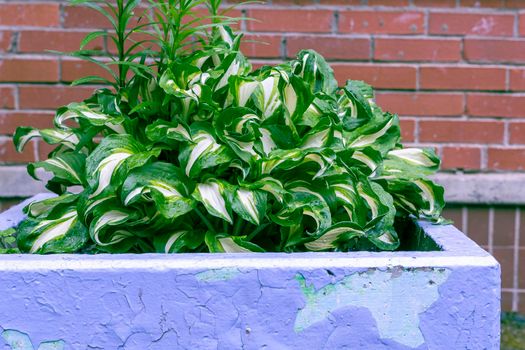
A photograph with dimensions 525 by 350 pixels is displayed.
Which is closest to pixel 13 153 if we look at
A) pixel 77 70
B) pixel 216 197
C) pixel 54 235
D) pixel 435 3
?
pixel 77 70

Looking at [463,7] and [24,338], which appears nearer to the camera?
[24,338]

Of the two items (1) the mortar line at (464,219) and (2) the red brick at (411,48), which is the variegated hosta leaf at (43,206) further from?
(1) the mortar line at (464,219)

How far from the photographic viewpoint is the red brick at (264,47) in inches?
91.0

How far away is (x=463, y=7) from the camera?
2330mm

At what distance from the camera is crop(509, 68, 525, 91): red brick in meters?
2.35

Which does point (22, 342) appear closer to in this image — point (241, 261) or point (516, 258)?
point (241, 261)

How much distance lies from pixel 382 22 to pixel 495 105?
0.51 metres

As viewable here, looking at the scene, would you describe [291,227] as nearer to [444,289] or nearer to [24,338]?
[444,289]

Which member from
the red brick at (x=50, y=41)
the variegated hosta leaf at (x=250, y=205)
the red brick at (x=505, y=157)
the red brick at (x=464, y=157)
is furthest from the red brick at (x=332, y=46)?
the variegated hosta leaf at (x=250, y=205)

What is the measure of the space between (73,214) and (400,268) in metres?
0.74

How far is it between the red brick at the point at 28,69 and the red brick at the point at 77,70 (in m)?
0.03

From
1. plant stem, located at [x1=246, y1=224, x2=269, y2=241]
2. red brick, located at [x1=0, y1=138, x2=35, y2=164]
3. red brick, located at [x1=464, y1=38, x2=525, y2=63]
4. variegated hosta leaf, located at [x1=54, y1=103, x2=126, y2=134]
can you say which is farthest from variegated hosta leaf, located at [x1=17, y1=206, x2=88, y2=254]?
red brick, located at [x1=464, y1=38, x2=525, y2=63]

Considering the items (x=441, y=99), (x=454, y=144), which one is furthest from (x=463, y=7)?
(x=454, y=144)

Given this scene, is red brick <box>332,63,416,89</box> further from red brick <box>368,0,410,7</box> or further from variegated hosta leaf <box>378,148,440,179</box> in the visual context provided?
variegated hosta leaf <box>378,148,440,179</box>
